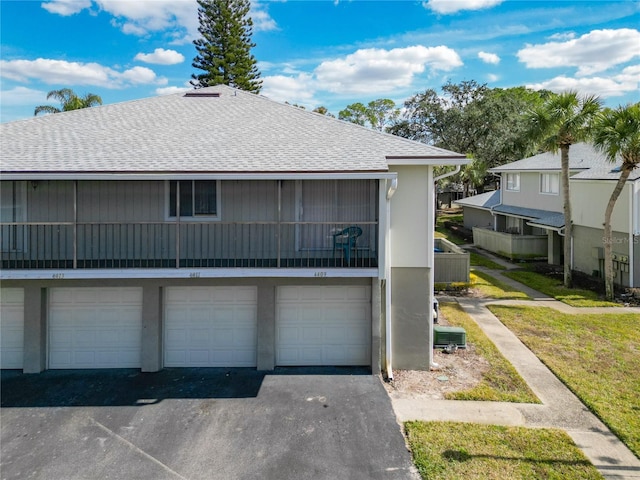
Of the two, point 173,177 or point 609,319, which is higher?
point 173,177

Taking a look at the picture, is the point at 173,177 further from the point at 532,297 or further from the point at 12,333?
the point at 532,297

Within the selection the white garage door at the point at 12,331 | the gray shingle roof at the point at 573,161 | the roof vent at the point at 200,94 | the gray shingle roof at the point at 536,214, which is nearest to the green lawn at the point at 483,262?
the gray shingle roof at the point at 536,214

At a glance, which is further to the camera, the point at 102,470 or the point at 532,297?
the point at 532,297

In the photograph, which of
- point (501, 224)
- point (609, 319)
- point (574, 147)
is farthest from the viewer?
point (501, 224)

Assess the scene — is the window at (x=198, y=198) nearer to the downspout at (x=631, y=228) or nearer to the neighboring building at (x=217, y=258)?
the neighboring building at (x=217, y=258)

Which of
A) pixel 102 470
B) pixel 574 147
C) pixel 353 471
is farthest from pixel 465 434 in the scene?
pixel 574 147

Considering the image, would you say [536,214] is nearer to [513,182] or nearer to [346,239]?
[513,182]

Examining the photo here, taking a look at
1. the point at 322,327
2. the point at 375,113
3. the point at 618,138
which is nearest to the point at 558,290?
the point at 618,138
